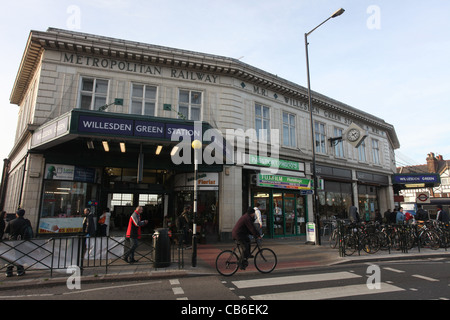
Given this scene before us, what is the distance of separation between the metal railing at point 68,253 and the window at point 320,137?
15.5 m

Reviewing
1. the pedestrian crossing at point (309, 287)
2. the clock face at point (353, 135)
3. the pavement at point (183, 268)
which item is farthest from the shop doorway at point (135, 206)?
the clock face at point (353, 135)

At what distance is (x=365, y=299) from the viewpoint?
5.19m

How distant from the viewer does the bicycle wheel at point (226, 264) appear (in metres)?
7.45

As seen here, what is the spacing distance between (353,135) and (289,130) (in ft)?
17.4

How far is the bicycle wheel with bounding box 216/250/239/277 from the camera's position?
7.45 metres

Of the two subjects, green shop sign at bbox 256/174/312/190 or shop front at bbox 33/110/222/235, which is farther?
green shop sign at bbox 256/174/312/190

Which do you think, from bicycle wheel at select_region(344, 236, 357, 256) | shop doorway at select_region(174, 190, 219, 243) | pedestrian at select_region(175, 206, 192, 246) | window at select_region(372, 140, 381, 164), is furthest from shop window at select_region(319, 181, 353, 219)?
pedestrian at select_region(175, 206, 192, 246)

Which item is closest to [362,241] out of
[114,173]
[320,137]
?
[320,137]

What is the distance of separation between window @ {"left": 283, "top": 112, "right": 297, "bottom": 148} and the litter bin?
468 inches

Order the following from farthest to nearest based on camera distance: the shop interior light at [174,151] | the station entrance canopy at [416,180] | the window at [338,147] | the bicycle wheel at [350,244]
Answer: the station entrance canopy at [416,180]
the window at [338,147]
the shop interior light at [174,151]
the bicycle wheel at [350,244]

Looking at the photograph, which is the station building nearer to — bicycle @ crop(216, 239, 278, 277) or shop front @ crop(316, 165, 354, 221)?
shop front @ crop(316, 165, 354, 221)

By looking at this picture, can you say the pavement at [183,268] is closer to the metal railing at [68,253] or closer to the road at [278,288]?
the metal railing at [68,253]
